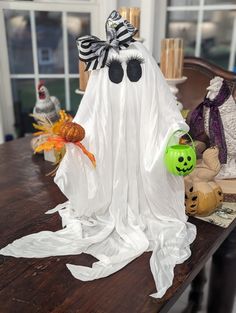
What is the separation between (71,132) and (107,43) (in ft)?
0.70

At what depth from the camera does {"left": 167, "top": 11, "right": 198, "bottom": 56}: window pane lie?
170cm

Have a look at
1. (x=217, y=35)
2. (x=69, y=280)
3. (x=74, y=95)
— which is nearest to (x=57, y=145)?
(x=69, y=280)

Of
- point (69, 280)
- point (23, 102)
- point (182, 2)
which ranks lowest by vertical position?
point (69, 280)

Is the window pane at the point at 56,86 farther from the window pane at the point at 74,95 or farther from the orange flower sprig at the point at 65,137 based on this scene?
the orange flower sprig at the point at 65,137

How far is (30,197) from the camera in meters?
→ 0.90

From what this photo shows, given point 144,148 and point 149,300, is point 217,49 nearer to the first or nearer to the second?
point 144,148

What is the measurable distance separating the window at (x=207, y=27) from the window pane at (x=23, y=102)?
0.96 m

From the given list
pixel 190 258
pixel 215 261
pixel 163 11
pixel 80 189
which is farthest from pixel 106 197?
pixel 163 11

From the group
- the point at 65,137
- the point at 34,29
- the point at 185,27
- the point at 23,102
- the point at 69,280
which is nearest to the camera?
the point at 69,280

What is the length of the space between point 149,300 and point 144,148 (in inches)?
12.8

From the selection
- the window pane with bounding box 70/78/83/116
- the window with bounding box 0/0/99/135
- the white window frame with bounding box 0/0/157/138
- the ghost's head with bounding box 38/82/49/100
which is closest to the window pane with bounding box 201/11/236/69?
the white window frame with bounding box 0/0/157/138

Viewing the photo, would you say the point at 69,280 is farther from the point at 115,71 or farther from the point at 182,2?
the point at 182,2

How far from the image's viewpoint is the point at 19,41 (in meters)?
1.97

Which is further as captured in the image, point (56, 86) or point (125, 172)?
point (56, 86)
